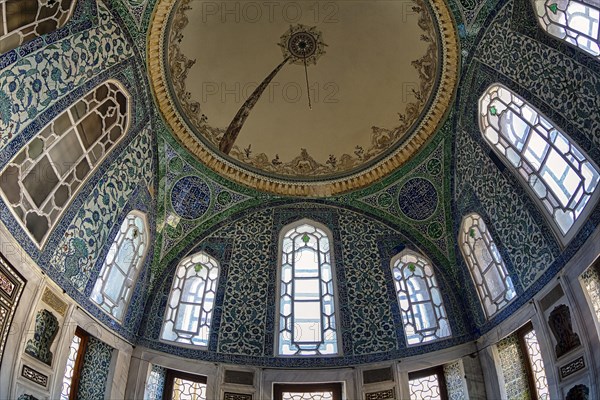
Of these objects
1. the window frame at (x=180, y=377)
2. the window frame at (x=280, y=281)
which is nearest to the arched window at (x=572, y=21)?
the window frame at (x=280, y=281)

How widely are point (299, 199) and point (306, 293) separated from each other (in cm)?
164

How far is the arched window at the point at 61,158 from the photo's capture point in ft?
23.3

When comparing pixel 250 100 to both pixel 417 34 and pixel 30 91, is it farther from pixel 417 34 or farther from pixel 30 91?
pixel 30 91

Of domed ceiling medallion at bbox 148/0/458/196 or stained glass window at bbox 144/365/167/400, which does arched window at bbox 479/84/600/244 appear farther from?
stained glass window at bbox 144/365/167/400

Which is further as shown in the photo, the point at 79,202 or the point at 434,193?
the point at 434,193

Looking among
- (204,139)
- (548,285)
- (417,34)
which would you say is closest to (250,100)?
(204,139)

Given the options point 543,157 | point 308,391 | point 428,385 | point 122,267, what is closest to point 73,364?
point 122,267

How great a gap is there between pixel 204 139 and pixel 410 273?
13.4ft

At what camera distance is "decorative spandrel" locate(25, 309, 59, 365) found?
7121 millimetres

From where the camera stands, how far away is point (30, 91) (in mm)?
7148

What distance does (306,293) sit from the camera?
10.1m

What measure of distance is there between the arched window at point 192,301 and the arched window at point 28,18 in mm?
4351

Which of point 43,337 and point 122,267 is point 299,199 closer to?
point 122,267

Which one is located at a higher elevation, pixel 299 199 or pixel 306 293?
pixel 299 199
